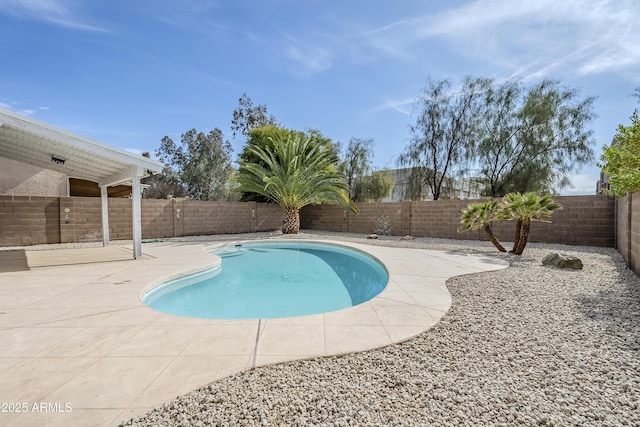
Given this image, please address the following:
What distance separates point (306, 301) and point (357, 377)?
3073 millimetres

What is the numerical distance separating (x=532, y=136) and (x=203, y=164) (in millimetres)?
25554

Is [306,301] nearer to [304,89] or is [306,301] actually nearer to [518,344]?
[518,344]

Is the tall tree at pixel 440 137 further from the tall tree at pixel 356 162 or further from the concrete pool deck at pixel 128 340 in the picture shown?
the concrete pool deck at pixel 128 340

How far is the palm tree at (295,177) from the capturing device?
1349cm

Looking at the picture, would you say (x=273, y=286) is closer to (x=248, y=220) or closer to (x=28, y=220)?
(x=28, y=220)

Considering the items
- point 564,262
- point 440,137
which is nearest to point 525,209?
point 564,262

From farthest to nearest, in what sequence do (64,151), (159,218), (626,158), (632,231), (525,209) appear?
1. (159,218)
2. (525,209)
3. (64,151)
4. (632,231)
5. (626,158)

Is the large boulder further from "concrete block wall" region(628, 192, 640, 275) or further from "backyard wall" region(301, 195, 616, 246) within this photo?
→ "backyard wall" region(301, 195, 616, 246)

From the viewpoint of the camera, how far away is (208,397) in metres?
2.07

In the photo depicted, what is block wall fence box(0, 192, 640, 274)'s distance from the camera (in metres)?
9.94

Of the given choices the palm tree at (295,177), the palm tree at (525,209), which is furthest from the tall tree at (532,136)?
the palm tree at (295,177)

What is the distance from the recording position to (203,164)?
27438 millimetres

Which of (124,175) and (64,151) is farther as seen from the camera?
(124,175)

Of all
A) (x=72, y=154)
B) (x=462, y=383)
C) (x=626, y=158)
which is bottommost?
(x=462, y=383)
